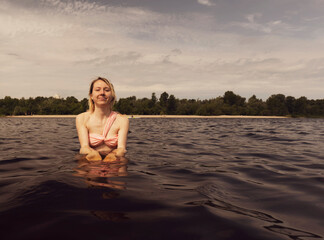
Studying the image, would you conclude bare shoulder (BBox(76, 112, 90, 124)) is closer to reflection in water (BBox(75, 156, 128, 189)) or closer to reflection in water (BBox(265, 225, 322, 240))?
reflection in water (BBox(75, 156, 128, 189))

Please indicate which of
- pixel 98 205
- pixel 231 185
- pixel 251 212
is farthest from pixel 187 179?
pixel 98 205

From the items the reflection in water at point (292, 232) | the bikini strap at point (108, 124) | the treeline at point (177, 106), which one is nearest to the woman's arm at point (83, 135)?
the bikini strap at point (108, 124)

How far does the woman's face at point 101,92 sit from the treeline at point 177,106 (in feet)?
298

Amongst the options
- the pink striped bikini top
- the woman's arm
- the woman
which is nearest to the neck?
the woman

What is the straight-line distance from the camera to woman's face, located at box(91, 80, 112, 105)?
499 centimetres

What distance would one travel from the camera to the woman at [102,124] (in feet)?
16.5

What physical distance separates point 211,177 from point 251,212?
1555 millimetres

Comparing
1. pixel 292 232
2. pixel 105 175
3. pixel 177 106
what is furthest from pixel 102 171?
pixel 177 106

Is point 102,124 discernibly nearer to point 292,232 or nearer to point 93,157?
point 93,157

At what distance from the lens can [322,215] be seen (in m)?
2.50

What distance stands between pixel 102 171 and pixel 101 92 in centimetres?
192

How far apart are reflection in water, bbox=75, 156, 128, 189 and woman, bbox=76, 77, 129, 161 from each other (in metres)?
0.37

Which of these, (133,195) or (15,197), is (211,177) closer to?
(133,195)

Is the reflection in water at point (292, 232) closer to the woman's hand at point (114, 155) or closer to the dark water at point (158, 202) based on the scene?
the dark water at point (158, 202)
